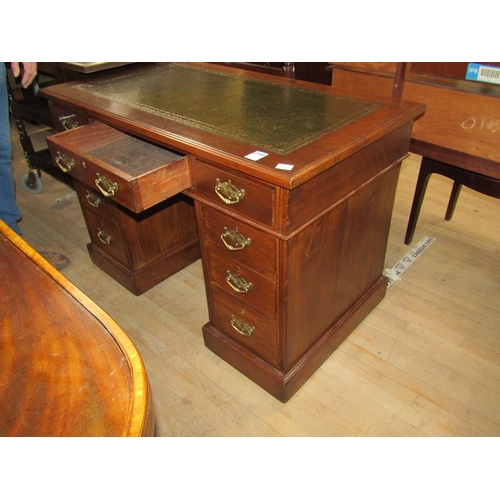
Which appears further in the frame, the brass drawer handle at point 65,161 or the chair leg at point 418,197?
the chair leg at point 418,197

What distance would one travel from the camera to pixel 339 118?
122 centimetres

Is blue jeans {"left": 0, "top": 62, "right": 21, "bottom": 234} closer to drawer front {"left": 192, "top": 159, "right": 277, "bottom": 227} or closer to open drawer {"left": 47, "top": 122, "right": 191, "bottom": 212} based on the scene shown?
open drawer {"left": 47, "top": 122, "right": 191, "bottom": 212}

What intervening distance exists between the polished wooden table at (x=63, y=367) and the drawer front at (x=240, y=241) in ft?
1.65

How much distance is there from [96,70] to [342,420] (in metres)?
1.60

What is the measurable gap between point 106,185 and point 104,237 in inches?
27.0

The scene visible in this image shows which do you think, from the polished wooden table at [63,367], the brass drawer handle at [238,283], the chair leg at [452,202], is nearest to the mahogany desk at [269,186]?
the brass drawer handle at [238,283]

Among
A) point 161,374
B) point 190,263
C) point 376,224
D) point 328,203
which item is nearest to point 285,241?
point 328,203

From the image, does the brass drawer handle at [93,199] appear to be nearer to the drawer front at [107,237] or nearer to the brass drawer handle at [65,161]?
the drawer front at [107,237]

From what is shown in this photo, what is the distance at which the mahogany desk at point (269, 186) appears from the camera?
3.47 feet

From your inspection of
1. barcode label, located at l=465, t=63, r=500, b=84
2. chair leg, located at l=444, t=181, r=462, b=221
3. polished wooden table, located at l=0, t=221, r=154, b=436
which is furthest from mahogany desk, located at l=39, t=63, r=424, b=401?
chair leg, located at l=444, t=181, r=462, b=221

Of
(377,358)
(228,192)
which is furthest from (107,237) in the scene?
(377,358)

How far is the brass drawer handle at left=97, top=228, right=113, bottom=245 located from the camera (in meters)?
1.81

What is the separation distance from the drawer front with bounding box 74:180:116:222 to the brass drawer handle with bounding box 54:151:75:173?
298 millimetres

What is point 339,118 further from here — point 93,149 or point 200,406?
point 200,406
